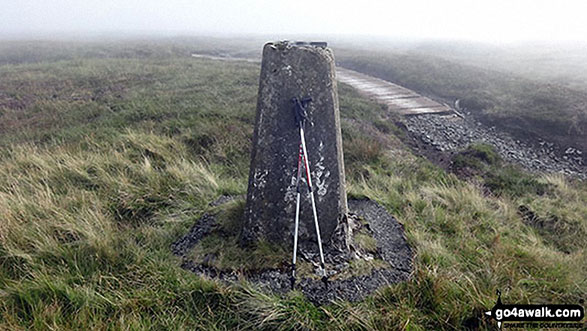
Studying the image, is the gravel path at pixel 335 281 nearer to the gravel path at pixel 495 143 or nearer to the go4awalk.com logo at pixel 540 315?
the go4awalk.com logo at pixel 540 315

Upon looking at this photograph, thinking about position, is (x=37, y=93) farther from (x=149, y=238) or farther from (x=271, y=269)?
(x=271, y=269)

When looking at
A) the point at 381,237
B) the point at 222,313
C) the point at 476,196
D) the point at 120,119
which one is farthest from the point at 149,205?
the point at 120,119

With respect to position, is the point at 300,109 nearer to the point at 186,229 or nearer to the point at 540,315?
the point at 186,229

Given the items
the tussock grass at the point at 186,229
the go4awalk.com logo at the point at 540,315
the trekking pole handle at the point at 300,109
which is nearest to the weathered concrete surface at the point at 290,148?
the trekking pole handle at the point at 300,109

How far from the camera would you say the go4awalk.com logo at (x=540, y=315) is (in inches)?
93.4

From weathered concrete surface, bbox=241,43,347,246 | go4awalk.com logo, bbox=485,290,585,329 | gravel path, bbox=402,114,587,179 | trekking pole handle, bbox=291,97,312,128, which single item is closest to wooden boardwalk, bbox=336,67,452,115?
gravel path, bbox=402,114,587,179

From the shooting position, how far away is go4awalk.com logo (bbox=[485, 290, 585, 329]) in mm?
2373

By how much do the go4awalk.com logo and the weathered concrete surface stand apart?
5.04ft

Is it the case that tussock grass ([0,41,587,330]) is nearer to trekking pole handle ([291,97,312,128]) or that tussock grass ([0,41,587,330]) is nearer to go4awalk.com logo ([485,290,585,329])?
go4awalk.com logo ([485,290,585,329])

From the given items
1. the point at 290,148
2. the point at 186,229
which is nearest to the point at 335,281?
the point at 290,148

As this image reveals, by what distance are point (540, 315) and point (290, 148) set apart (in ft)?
8.43

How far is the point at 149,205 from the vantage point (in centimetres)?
428

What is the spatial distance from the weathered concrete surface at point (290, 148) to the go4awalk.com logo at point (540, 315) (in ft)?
5.04

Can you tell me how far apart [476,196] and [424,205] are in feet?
4.78
